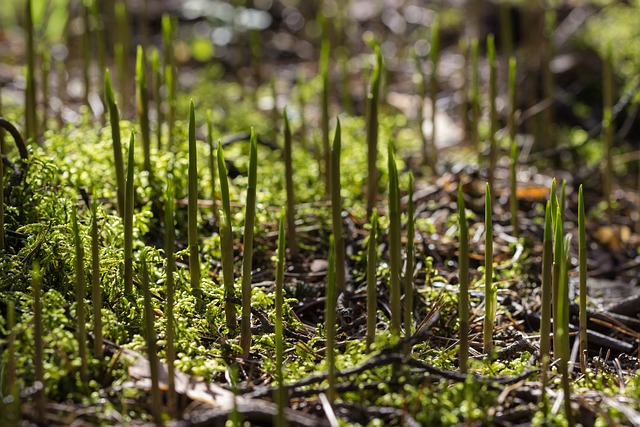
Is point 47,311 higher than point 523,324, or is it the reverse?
point 47,311

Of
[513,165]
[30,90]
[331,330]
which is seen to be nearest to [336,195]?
[331,330]

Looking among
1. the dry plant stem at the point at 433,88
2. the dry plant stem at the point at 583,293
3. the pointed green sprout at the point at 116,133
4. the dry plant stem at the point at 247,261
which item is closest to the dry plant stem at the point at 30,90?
the pointed green sprout at the point at 116,133

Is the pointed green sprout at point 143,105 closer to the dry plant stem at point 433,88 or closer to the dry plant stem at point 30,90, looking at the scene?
the dry plant stem at point 30,90

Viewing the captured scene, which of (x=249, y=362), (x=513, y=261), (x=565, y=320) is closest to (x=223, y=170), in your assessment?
(x=249, y=362)

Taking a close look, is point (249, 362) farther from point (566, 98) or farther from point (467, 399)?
point (566, 98)

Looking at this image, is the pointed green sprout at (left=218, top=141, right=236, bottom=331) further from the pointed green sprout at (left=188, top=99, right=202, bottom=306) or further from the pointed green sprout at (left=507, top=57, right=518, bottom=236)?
the pointed green sprout at (left=507, top=57, right=518, bottom=236)

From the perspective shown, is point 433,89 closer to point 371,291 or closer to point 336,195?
point 336,195
